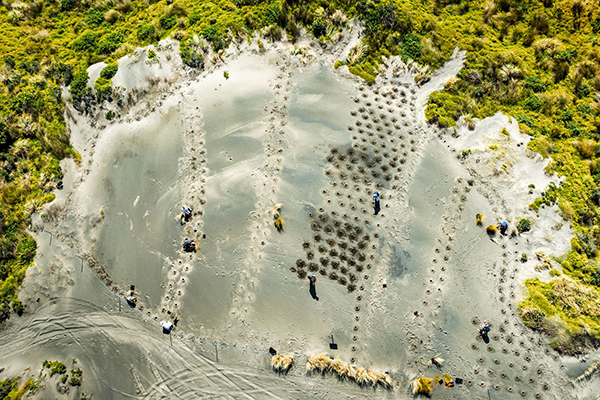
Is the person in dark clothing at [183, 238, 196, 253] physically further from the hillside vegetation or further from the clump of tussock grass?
the clump of tussock grass

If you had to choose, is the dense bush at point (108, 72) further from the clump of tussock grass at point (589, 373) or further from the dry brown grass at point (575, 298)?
the clump of tussock grass at point (589, 373)

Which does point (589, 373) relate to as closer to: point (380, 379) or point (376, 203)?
point (380, 379)

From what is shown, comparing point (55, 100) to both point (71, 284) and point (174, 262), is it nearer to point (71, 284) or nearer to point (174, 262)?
point (71, 284)

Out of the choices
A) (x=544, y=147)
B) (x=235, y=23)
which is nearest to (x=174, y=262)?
(x=235, y=23)

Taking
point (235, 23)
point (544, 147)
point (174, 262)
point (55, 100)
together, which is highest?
point (235, 23)

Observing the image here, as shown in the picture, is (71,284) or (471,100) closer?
(71,284)

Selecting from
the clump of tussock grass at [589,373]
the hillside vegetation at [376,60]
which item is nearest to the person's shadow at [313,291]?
the hillside vegetation at [376,60]

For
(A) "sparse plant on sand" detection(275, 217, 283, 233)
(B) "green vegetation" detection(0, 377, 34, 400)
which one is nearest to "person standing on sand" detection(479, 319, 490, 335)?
(A) "sparse plant on sand" detection(275, 217, 283, 233)
